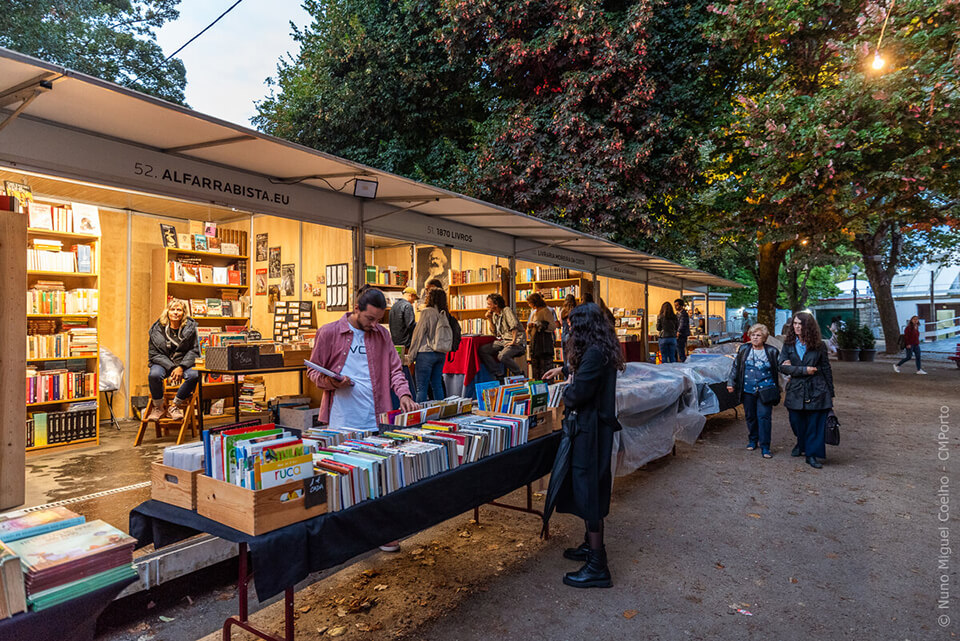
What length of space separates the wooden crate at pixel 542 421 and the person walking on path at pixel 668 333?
9.77 metres

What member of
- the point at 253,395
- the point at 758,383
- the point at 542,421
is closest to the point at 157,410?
the point at 253,395

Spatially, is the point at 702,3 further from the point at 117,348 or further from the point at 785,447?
the point at 117,348

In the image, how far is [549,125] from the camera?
13.0 meters

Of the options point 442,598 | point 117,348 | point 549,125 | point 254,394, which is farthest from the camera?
point 549,125

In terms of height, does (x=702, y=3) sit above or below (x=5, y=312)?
above

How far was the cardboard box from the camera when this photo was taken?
21.3 ft

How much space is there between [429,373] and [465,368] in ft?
2.76

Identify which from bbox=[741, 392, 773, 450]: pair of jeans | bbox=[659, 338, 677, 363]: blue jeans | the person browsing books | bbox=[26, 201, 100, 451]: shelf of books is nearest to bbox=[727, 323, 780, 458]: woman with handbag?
bbox=[741, 392, 773, 450]: pair of jeans

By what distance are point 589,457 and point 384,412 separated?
1.36 meters

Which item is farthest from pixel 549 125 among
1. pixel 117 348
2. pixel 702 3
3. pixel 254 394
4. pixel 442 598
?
pixel 442 598

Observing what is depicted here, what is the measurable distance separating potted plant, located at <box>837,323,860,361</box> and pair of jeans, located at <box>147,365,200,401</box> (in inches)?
832

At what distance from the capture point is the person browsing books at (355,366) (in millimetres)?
3559

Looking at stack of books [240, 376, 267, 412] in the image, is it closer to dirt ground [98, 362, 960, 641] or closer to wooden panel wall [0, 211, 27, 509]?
wooden panel wall [0, 211, 27, 509]

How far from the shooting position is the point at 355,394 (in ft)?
12.0
